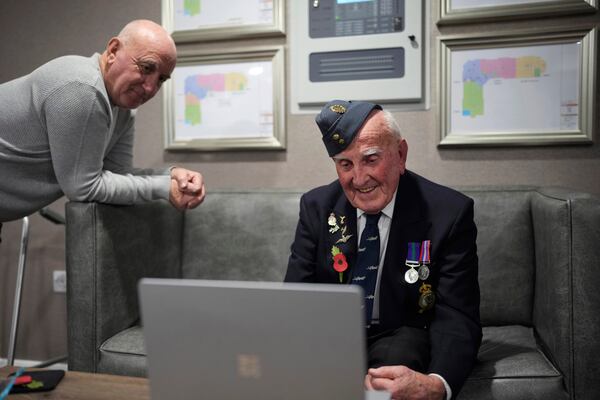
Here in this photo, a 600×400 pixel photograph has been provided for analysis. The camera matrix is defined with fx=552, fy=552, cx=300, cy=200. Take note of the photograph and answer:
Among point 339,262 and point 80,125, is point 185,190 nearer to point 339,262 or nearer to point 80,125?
point 80,125

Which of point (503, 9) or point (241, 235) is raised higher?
point (503, 9)

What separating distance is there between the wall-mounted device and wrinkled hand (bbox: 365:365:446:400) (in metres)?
1.38

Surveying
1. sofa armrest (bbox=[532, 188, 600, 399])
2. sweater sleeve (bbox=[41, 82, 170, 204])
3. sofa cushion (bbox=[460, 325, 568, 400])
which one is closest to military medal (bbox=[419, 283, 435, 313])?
sofa cushion (bbox=[460, 325, 568, 400])

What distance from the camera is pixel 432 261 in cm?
151

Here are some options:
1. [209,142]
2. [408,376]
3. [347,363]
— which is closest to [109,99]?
[209,142]

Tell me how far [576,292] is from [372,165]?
67cm

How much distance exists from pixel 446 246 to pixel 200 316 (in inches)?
36.7

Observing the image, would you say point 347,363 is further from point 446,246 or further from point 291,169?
point 291,169

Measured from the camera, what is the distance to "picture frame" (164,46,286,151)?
2.51m

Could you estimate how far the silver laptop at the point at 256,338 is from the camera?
72 cm

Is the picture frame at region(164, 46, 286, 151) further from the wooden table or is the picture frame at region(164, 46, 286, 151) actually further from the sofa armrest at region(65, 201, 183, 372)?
the wooden table

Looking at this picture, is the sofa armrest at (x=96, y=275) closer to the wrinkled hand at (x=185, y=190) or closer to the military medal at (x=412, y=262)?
the wrinkled hand at (x=185, y=190)

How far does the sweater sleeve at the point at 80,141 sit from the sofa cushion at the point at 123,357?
475mm

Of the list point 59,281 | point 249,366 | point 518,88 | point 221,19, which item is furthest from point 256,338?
point 59,281
